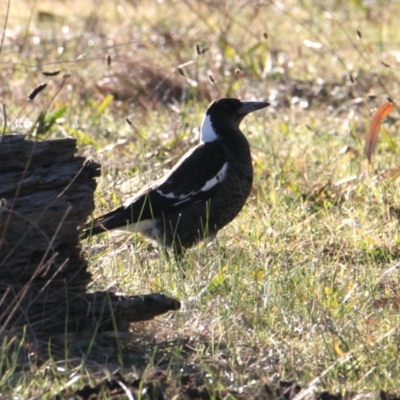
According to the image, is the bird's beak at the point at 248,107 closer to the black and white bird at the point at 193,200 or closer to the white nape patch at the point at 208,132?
the white nape patch at the point at 208,132

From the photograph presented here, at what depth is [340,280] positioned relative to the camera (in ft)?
13.3

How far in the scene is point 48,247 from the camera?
10.6 ft

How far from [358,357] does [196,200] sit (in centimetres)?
180

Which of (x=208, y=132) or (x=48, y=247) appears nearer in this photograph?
(x=48, y=247)

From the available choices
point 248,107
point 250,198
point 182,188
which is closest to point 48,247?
point 182,188

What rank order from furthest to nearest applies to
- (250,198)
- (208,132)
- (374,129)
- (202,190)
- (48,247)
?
(374,129) < (250,198) < (208,132) < (202,190) < (48,247)

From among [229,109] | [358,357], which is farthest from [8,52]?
[358,357]

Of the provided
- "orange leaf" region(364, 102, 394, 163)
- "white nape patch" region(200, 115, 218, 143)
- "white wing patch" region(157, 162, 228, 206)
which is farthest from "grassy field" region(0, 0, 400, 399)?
"white nape patch" region(200, 115, 218, 143)

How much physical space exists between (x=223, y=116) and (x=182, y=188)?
2.06 ft

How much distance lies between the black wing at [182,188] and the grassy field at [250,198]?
175 millimetres

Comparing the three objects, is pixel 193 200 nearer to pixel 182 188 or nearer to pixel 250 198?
pixel 182 188

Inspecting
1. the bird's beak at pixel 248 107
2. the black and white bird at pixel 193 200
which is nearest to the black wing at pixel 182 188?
the black and white bird at pixel 193 200

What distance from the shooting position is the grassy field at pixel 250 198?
313 cm

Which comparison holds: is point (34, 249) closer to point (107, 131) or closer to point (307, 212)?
point (307, 212)
